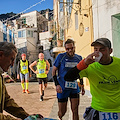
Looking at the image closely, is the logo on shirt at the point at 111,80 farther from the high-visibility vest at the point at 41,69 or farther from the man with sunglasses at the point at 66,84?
the high-visibility vest at the point at 41,69

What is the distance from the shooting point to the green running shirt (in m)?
1.86

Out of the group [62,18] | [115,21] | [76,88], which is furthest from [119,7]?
[62,18]

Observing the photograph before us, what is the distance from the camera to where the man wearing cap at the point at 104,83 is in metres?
1.85

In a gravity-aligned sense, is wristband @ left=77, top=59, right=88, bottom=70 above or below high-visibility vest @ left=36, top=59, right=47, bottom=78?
above

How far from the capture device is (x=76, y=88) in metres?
3.40

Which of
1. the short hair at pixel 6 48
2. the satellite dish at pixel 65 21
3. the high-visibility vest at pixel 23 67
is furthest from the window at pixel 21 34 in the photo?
the short hair at pixel 6 48

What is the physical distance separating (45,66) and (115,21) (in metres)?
3.74

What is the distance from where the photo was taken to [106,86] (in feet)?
6.18

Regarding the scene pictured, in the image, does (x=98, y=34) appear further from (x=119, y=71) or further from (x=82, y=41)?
(x=119, y=71)

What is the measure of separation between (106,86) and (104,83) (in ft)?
0.13

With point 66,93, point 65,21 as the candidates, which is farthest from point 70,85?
point 65,21

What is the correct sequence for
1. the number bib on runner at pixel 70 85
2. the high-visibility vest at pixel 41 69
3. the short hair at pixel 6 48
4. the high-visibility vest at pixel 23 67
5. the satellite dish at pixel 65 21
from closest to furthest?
the short hair at pixel 6 48, the number bib on runner at pixel 70 85, the high-visibility vest at pixel 41 69, the high-visibility vest at pixel 23 67, the satellite dish at pixel 65 21

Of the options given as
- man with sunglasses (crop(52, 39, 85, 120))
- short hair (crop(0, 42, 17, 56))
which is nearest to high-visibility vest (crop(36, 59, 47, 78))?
man with sunglasses (crop(52, 39, 85, 120))

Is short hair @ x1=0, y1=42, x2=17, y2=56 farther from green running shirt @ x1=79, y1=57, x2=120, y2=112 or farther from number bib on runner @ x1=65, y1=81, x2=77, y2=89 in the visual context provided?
number bib on runner @ x1=65, y1=81, x2=77, y2=89
